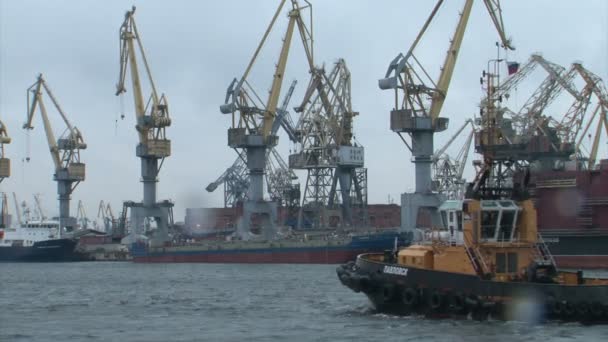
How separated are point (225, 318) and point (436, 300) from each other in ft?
26.3

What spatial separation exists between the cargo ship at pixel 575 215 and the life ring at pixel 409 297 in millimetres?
36373

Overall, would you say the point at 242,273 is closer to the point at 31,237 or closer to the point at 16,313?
the point at 16,313

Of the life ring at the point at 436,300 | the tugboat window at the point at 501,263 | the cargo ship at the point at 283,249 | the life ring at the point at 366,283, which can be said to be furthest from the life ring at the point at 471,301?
the cargo ship at the point at 283,249

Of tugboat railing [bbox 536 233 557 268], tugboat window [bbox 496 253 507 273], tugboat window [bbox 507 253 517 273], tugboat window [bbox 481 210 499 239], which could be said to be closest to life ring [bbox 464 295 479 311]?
tugboat window [bbox 496 253 507 273]

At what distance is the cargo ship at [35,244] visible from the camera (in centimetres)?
10681

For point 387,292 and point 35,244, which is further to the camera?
point 35,244

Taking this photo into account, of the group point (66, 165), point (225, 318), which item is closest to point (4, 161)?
point (66, 165)

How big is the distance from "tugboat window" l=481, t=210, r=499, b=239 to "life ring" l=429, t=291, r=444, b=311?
2.18m

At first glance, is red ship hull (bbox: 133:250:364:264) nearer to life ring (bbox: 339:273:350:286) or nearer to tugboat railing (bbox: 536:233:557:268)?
life ring (bbox: 339:273:350:286)

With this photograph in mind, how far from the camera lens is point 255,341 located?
97.0 ft

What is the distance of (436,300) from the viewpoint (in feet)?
103

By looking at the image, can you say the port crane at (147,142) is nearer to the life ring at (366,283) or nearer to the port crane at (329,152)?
the port crane at (329,152)

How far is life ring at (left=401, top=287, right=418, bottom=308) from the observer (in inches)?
1257

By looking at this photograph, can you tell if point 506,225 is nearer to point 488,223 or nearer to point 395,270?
point 488,223
